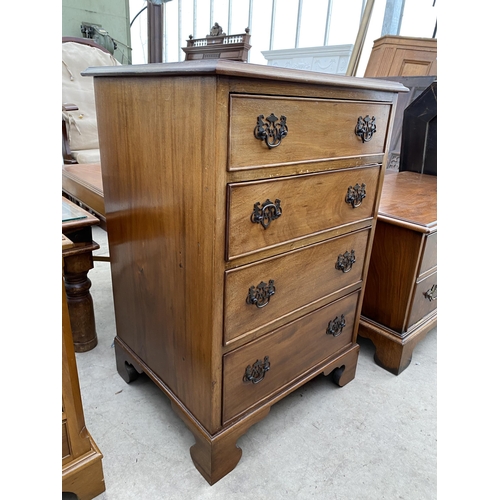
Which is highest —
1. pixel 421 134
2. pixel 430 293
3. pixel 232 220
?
pixel 421 134

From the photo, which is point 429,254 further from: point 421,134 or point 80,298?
point 80,298

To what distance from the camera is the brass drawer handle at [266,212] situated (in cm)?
85

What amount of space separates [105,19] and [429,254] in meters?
3.80

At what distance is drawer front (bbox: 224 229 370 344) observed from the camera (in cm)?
92

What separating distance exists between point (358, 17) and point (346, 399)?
2.75 meters

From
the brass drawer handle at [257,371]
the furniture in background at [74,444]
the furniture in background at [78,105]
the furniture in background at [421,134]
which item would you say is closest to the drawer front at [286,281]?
the brass drawer handle at [257,371]

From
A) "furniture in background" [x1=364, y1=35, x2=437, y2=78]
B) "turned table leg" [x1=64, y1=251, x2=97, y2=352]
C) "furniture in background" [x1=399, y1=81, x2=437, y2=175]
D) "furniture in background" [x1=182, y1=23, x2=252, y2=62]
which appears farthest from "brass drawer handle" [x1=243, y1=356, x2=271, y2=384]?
"furniture in background" [x1=364, y1=35, x2=437, y2=78]

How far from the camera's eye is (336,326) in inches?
50.6

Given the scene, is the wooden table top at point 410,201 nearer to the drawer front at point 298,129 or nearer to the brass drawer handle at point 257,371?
the drawer front at point 298,129

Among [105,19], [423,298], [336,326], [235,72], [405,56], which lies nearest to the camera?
[235,72]

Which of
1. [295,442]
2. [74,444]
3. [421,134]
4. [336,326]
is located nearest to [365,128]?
[336,326]

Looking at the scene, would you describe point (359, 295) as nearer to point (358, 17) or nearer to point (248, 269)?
point (248, 269)

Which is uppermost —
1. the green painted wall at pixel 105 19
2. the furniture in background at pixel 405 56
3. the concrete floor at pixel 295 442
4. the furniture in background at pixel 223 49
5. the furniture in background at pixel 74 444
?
the green painted wall at pixel 105 19

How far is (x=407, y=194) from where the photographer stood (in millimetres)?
1719
